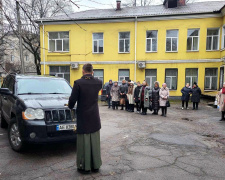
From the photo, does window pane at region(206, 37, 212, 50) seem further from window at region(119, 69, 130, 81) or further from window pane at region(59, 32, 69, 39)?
window pane at region(59, 32, 69, 39)

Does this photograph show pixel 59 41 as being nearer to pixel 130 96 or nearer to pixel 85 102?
pixel 130 96

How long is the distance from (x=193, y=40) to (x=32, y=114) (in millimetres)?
17404

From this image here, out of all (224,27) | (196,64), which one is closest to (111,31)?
(196,64)

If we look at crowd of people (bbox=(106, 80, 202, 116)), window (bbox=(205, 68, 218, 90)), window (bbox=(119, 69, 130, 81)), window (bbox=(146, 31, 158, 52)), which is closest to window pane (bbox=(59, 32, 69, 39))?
window (bbox=(119, 69, 130, 81))

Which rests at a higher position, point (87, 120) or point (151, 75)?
point (151, 75)

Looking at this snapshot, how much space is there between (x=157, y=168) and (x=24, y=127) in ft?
9.16

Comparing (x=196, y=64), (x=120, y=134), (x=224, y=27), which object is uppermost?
(x=224, y=27)

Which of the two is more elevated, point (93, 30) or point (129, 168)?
point (93, 30)

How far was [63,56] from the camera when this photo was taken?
19750 millimetres

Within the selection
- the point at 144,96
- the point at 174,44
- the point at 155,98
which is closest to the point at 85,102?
the point at 144,96

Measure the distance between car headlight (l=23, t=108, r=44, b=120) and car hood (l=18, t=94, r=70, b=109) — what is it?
0.28 feet

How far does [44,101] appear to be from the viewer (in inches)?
175

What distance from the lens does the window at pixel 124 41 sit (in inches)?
742

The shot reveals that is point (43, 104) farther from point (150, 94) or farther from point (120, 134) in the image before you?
point (150, 94)
